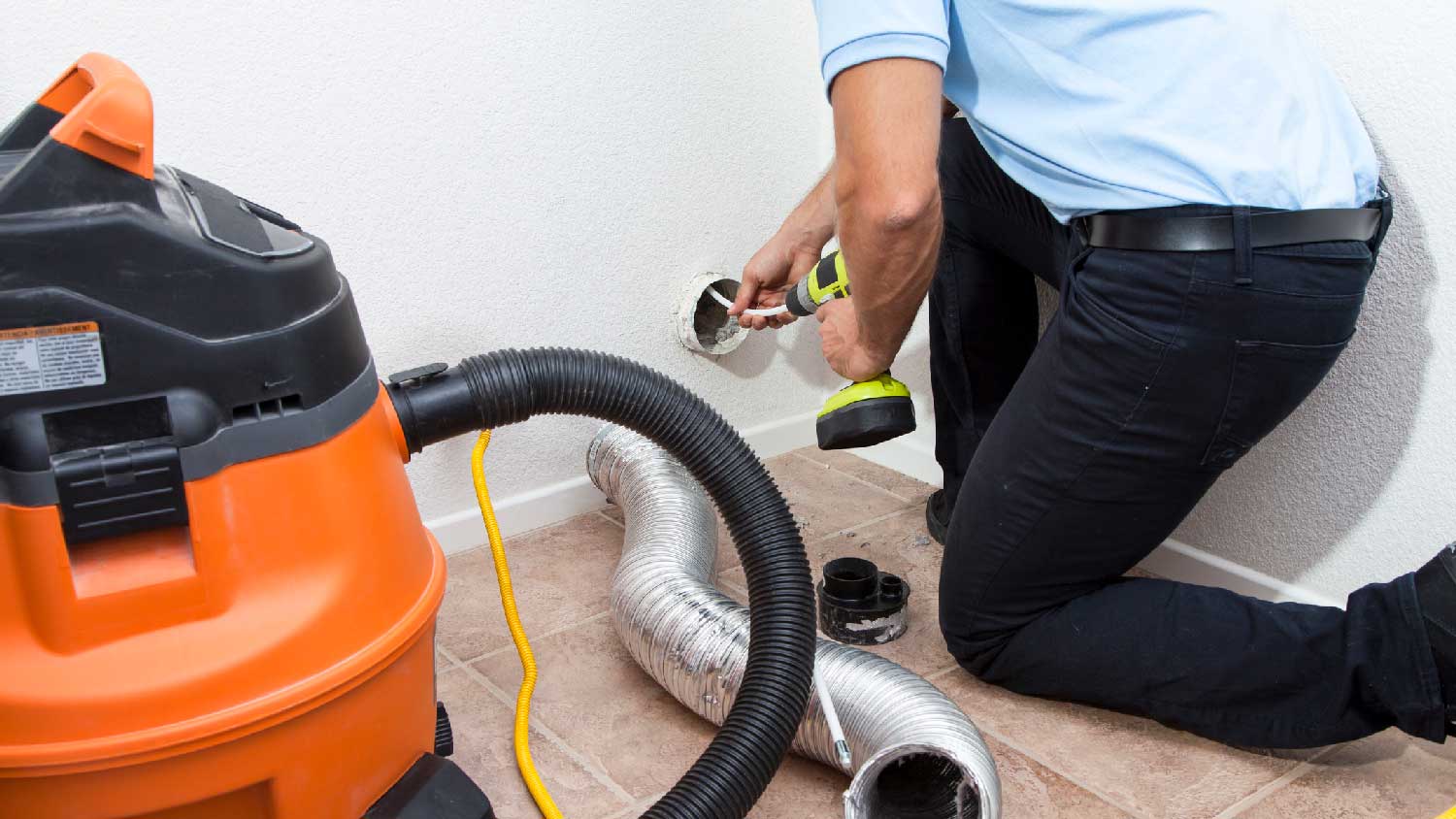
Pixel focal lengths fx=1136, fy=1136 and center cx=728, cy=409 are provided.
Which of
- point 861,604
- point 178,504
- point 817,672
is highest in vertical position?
point 178,504

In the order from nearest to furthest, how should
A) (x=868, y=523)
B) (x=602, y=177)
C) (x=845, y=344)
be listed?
(x=845, y=344) → (x=602, y=177) → (x=868, y=523)

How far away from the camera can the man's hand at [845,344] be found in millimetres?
1410

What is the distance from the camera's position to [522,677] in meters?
1.45

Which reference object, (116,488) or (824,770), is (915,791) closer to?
(824,770)

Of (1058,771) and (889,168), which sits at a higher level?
(889,168)

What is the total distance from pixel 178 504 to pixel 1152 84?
95 cm

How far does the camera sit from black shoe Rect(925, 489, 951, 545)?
179 cm

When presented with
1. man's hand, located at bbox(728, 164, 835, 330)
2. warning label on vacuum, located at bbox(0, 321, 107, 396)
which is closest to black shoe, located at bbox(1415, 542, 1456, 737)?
man's hand, located at bbox(728, 164, 835, 330)

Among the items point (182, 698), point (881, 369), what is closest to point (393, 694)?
point (182, 698)

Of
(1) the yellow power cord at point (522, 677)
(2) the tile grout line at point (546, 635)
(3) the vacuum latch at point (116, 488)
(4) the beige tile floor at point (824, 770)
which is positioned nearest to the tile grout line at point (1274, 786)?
(4) the beige tile floor at point (824, 770)

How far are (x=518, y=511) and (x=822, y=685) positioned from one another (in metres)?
0.80

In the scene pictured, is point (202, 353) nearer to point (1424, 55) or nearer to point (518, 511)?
point (518, 511)

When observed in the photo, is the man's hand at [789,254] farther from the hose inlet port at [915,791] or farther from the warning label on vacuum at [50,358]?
the warning label on vacuum at [50,358]

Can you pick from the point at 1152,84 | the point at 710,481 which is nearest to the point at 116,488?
the point at 710,481
